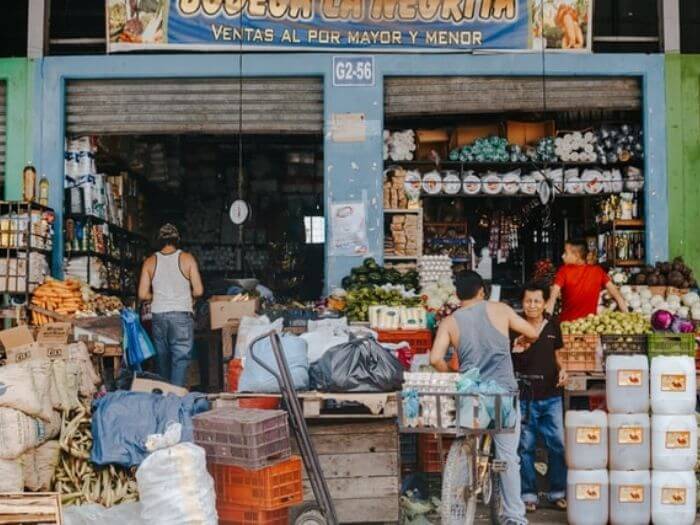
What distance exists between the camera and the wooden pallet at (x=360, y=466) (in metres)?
7.52

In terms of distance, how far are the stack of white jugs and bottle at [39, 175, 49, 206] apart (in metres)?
6.98

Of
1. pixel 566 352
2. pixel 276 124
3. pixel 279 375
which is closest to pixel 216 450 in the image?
pixel 279 375

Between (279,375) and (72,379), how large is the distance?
2.04m

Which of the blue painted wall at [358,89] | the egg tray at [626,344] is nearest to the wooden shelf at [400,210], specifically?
the blue painted wall at [358,89]

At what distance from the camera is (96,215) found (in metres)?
12.6

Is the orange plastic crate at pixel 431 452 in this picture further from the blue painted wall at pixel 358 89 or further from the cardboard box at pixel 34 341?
the blue painted wall at pixel 358 89

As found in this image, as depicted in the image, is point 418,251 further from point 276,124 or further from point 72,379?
point 72,379

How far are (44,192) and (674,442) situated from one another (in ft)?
25.4

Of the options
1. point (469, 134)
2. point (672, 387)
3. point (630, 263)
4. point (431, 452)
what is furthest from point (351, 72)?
point (672, 387)

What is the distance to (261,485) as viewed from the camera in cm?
662

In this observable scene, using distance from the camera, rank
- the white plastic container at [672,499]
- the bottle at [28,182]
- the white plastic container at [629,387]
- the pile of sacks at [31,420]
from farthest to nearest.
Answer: the bottle at [28,182] < the white plastic container at [629,387] < the white plastic container at [672,499] < the pile of sacks at [31,420]

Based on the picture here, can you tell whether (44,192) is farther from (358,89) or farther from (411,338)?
(411,338)

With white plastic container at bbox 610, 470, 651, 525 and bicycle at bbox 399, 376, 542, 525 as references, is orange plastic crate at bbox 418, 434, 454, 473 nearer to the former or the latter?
bicycle at bbox 399, 376, 542, 525

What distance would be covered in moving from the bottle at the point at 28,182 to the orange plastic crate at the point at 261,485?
5.85 m
